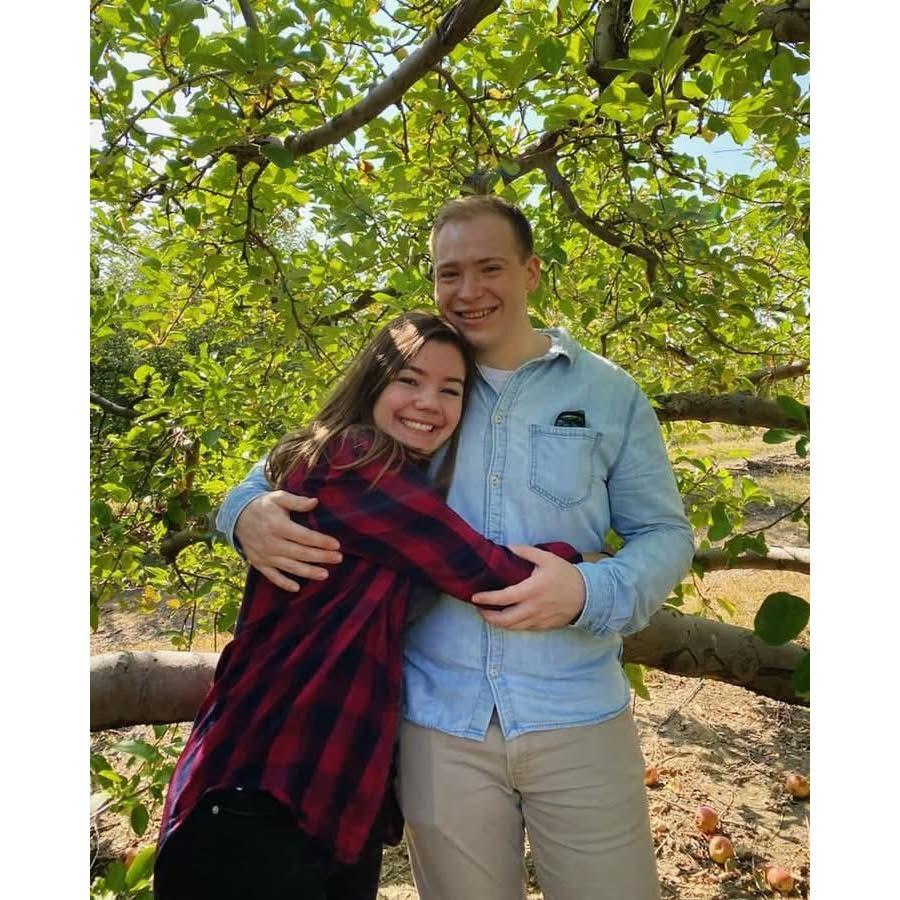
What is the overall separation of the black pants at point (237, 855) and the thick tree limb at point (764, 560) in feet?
5.12

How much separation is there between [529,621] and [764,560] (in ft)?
5.29

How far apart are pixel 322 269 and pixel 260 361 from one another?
2.59 feet

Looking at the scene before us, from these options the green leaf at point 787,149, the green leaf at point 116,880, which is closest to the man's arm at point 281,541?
the green leaf at point 116,880

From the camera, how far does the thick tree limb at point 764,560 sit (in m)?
2.21

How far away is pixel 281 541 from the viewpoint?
1036mm

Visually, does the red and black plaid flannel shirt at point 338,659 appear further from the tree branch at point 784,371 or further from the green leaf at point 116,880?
the tree branch at point 784,371

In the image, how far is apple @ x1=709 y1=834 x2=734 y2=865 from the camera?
2.38 m

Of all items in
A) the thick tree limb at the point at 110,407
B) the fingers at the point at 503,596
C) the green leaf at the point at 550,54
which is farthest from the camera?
the thick tree limb at the point at 110,407

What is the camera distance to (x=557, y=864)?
3.44 ft

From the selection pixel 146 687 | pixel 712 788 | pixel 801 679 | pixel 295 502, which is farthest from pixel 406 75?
pixel 712 788

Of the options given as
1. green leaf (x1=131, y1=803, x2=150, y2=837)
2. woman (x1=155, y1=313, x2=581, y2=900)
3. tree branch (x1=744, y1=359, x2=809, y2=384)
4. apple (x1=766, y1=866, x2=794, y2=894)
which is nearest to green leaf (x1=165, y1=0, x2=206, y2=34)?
woman (x1=155, y1=313, x2=581, y2=900)

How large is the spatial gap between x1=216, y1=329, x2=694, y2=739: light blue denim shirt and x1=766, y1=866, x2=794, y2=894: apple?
63.2 inches

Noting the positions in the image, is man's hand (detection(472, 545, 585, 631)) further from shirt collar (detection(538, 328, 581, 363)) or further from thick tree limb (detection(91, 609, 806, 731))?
thick tree limb (detection(91, 609, 806, 731))

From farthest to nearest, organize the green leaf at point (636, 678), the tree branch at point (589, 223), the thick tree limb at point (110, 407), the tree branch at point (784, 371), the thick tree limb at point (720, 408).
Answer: the tree branch at point (784, 371)
the thick tree limb at point (720, 408)
the thick tree limb at point (110, 407)
the tree branch at point (589, 223)
the green leaf at point (636, 678)
